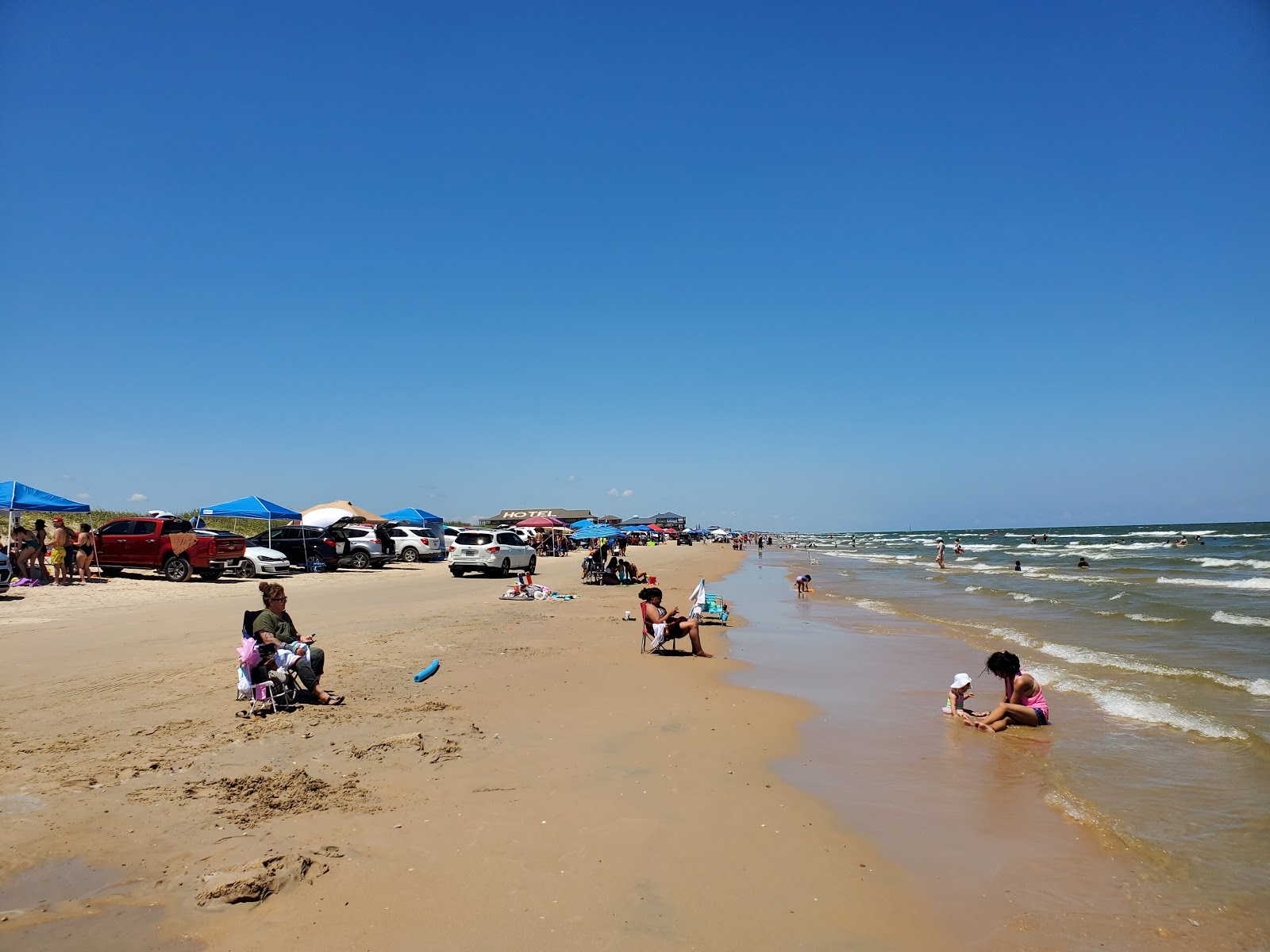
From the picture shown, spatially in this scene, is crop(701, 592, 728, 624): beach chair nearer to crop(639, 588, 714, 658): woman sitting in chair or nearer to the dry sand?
crop(639, 588, 714, 658): woman sitting in chair

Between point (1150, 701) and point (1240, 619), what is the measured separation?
1071 centimetres

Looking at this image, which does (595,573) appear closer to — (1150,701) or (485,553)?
(485,553)

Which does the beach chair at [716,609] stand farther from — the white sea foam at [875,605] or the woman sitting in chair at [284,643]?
the woman sitting in chair at [284,643]

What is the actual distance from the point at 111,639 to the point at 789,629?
1193 centimetres

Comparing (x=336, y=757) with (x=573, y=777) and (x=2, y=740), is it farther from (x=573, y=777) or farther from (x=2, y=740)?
(x=2, y=740)

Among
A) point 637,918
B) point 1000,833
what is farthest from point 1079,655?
point 637,918

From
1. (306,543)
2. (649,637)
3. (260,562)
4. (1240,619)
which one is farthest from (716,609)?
(306,543)

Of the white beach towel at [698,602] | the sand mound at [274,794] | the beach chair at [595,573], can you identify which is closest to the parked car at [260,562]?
the beach chair at [595,573]

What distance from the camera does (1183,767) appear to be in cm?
638

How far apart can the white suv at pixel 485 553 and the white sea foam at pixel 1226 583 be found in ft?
78.3

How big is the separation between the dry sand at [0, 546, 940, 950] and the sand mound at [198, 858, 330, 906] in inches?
0.6

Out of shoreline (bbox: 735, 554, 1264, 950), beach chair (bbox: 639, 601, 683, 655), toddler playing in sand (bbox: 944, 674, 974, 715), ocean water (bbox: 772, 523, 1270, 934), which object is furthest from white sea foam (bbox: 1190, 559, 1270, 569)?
toddler playing in sand (bbox: 944, 674, 974, 715)

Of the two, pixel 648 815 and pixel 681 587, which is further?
pixel 681 587

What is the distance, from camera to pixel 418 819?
469cm
